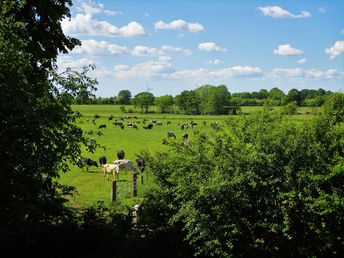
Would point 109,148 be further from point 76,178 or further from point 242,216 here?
point 242,216

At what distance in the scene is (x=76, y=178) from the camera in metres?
27.2

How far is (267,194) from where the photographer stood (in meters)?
12.3

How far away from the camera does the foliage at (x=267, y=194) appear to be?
468 inches

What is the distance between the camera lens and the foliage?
1190 centimetres

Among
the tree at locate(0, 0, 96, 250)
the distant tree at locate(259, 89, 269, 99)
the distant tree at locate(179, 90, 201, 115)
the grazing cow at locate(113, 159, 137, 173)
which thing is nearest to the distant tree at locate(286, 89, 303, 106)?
the tree at locate(0, 0, 96, 250)

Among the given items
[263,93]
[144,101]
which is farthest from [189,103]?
[263,93]

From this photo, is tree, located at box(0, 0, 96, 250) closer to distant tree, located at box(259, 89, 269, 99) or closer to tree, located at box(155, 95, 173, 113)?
tree, located at box(155, 95, 173, 113)

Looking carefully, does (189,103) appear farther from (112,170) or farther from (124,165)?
(112,170)

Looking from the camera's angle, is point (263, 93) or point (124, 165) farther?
point (263, 93)

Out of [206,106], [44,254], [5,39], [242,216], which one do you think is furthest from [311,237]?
[206,106]

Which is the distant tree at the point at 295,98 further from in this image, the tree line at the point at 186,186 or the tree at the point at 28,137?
the tree at the point at 28,137

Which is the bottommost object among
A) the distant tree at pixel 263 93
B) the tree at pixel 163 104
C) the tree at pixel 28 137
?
the tree at pixel 28 137

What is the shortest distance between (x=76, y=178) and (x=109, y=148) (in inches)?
573

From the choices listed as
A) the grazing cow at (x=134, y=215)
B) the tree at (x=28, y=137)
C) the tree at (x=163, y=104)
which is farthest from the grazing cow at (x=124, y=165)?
the tree at (x=163, y=104)
